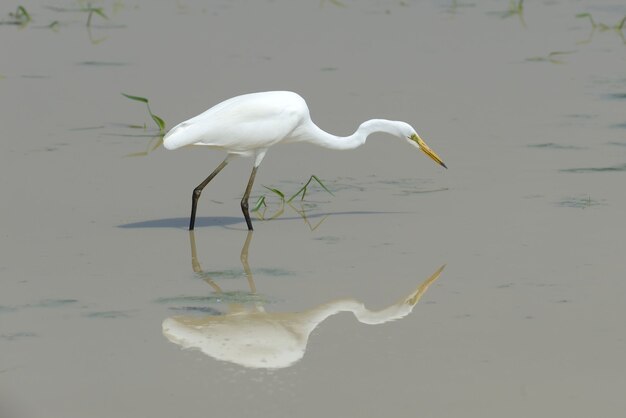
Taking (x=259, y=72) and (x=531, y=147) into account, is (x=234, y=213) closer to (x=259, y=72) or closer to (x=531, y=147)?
(x=531, y=147)

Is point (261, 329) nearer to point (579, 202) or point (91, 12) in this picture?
point (579, 202)

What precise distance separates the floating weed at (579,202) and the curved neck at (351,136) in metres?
1.07

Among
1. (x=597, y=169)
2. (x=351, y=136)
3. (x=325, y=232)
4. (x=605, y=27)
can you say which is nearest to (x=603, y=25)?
(x=605, y=27)

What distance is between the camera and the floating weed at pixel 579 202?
340 inches

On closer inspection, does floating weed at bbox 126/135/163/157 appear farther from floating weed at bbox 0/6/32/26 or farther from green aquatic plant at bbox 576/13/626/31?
green aquatic plant at bbox 576/13/626/31

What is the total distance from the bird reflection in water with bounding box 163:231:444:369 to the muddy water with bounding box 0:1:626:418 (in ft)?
0.05

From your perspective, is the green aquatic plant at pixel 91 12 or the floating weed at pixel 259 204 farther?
the green aquatic plant at pixel 91 12

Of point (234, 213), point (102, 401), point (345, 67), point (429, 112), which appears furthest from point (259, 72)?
point (102, 401)

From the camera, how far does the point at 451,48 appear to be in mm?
13578

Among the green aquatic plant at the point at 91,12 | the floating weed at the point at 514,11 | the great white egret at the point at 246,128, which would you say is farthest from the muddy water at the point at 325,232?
the floating weed at the point at 514,11

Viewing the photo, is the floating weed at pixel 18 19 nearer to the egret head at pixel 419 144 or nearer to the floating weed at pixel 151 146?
the floating weed at pixel 151 146

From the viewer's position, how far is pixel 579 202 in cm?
873

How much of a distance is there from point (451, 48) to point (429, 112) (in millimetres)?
2567

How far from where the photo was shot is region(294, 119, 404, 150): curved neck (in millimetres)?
9000
